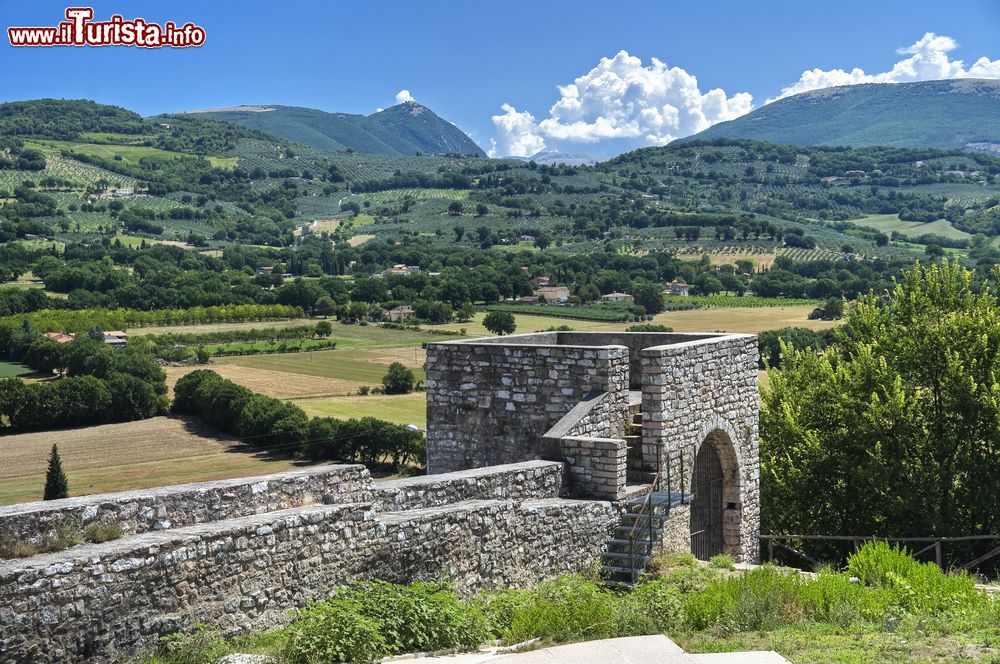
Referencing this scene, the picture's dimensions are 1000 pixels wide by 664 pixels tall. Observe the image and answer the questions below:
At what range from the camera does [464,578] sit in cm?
989

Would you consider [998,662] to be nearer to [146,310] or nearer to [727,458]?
[727,458]

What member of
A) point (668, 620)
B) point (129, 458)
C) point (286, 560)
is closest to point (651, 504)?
point (668, 620)

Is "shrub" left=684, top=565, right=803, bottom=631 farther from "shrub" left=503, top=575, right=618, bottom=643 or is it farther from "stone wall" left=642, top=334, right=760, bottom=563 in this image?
"stone wall" left=642, top=334, right=760, bottom=563

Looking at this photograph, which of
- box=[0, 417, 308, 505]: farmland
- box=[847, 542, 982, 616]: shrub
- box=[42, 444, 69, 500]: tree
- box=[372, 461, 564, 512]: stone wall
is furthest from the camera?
box=[0, 417, 308, 505]: farmland

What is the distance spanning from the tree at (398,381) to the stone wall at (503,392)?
61.0 meters

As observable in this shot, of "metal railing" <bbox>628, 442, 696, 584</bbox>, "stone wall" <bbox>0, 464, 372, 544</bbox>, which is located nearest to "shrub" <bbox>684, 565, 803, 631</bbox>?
"metal railing" <bbox>628, 442, 696, 584</bbox>

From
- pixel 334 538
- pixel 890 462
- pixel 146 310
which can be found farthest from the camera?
pixel 146 310

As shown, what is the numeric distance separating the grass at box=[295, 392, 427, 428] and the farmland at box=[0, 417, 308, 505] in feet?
20.6

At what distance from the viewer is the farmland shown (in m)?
48.1

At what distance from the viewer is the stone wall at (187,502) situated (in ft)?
25.7

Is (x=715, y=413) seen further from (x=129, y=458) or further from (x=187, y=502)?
(x=129, y=458)

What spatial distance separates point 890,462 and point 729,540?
4.90 meters

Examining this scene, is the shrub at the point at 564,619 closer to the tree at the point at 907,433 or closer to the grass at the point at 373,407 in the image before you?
the tree at the point at 907,433

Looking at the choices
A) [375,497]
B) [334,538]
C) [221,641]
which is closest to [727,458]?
[375,497]
